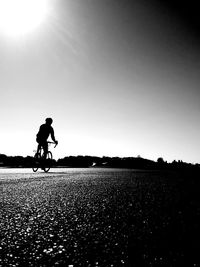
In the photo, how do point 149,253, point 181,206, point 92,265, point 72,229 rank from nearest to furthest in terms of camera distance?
point 92,265, point 149,253, point 72,229, point 181,206

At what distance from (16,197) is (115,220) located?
199 centimetres

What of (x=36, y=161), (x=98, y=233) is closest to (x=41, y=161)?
(x=36, y=161)

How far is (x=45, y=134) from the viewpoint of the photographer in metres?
14.9

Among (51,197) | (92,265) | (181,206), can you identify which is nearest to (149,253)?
(92,265)

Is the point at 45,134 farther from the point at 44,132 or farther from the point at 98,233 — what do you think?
the point at 98,233

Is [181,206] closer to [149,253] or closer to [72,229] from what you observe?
[72,229]

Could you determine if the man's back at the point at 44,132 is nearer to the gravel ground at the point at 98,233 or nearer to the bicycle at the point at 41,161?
the bicycle at the point at 41,161

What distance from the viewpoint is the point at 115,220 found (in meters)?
2.82

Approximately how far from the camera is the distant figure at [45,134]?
48.7 feet

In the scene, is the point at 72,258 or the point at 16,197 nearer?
the point at 72,258

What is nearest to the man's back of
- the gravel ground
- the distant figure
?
the distant figure

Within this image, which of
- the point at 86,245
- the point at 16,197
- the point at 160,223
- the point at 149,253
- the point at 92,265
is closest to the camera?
the point at 92,265

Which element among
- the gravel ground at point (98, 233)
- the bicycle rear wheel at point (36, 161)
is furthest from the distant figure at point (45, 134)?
the gravel ground at point (98, 233)

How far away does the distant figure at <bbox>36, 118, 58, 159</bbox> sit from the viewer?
1484 cm
